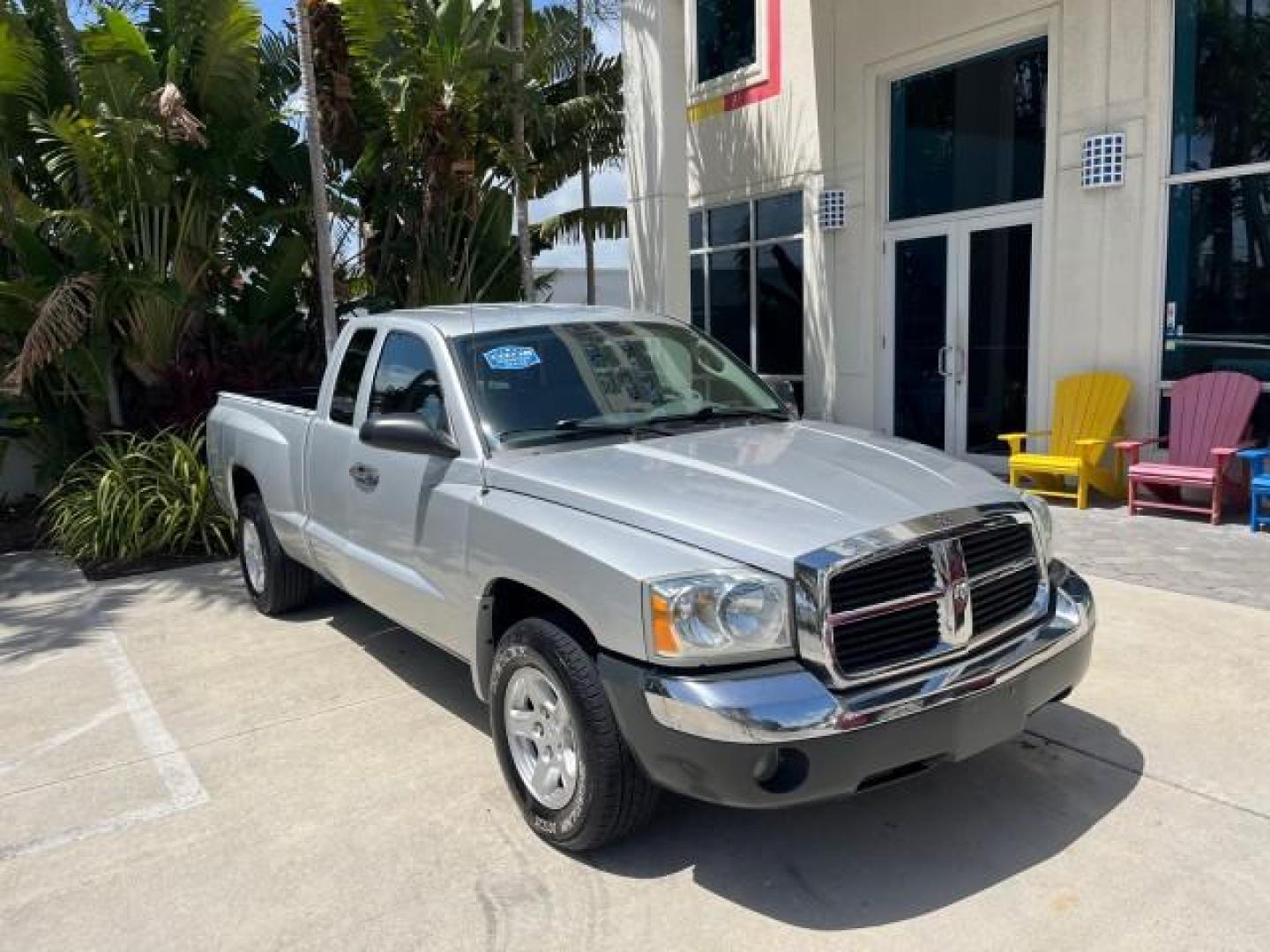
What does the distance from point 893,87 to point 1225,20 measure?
3.51 m

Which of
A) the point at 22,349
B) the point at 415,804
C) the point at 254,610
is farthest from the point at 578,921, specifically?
the point at 22,349

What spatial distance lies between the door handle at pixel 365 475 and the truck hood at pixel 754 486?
3.28 ft

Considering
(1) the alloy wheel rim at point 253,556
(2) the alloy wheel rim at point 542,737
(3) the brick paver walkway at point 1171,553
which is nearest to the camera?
(2) the alloy wheel rim at point 542,737

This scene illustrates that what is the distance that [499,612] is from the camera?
12.4 feet

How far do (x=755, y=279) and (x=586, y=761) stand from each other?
10.7m

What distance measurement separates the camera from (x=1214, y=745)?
4051mm

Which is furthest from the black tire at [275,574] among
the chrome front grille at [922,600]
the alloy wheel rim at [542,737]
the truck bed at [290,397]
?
the chrome front grille at [922,600]

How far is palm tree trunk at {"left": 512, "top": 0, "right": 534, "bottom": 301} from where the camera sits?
33.5ft

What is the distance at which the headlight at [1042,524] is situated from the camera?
143 inches

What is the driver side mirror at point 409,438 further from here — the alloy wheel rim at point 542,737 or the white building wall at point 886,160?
the white building wall at point 886,160

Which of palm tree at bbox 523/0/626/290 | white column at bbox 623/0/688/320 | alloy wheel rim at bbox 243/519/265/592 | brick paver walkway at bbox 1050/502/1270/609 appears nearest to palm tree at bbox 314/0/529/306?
palm tree at bbox 523/0/626/290

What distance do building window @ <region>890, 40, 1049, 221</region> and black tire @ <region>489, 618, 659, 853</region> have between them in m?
8.11

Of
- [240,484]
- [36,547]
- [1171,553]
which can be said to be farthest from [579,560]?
[36,547]

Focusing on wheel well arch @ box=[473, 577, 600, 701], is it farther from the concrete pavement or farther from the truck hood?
the concrete pavement
